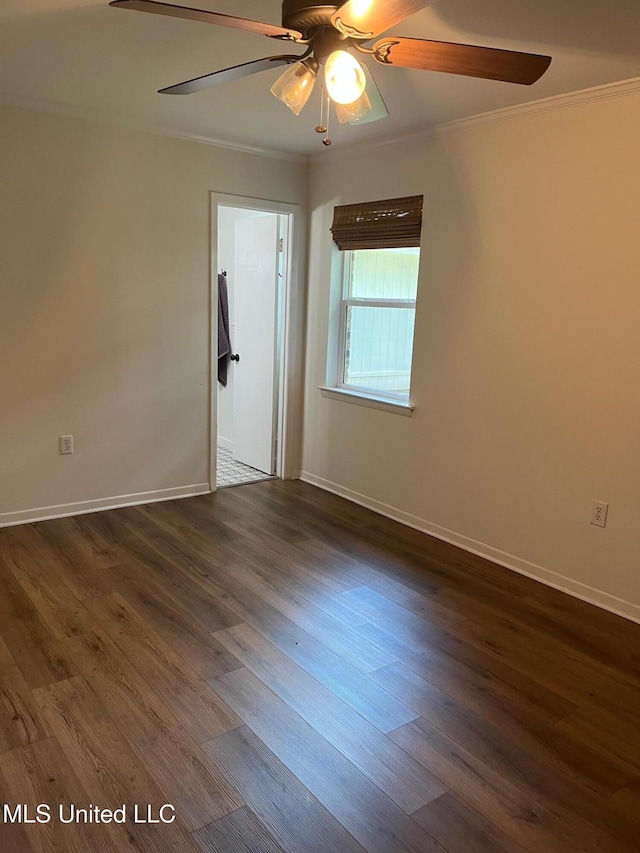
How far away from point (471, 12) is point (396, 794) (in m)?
2.46

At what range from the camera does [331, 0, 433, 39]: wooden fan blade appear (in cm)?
141

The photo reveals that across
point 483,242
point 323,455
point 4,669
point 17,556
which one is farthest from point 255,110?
point 4,669

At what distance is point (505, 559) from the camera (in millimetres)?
3361

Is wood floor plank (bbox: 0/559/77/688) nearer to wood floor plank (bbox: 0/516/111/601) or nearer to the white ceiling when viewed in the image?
wood floor plank (bbox: 0/516/111/601)

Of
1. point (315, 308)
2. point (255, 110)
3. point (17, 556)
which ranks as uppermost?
point (255, 110)

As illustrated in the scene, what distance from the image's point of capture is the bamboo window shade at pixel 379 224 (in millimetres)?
3654

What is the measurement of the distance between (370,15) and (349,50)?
0.75 ft

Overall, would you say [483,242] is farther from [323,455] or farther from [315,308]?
[323,455]

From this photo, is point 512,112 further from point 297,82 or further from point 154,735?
point 154,735

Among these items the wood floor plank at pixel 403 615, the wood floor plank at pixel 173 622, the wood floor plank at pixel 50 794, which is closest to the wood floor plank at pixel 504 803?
the wood floor plank at pixel 403 615

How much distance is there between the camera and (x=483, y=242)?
10.8ft

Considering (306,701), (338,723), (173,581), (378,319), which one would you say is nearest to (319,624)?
(306,701)

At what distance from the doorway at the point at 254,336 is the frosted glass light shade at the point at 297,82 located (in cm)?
227

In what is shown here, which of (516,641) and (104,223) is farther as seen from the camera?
(104,223)
